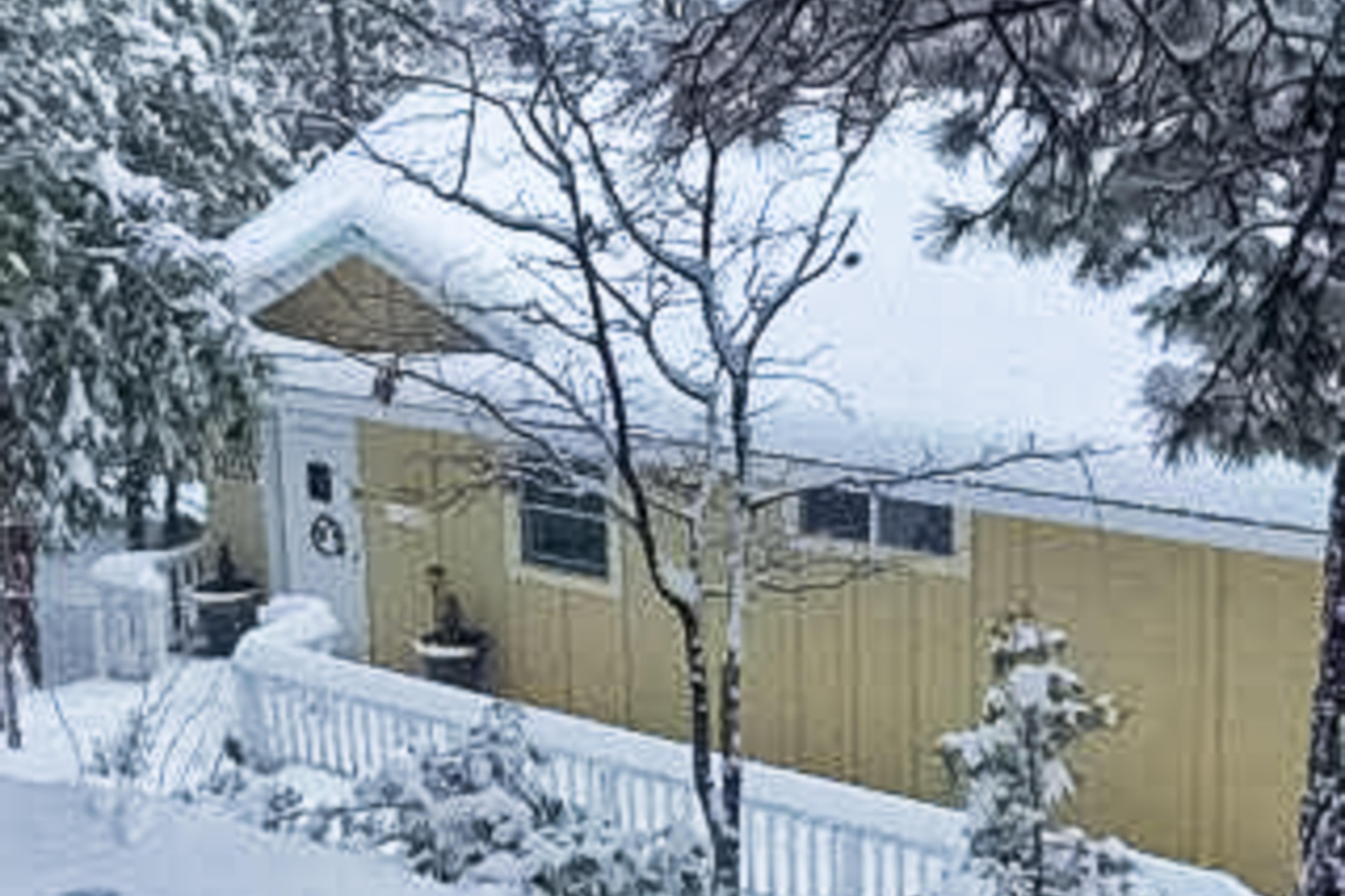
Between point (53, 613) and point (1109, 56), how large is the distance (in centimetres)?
1001

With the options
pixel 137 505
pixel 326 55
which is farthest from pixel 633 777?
pixel 326 55

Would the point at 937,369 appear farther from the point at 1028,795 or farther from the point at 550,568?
the point at 1028,795

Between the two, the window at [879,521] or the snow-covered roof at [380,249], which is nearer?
the window at [879,521]

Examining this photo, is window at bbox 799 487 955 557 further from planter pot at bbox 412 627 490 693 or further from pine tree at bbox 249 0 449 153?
pine tree at bbox 249 0 449 153

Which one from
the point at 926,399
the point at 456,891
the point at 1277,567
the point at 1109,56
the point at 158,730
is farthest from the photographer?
the point at 158,730

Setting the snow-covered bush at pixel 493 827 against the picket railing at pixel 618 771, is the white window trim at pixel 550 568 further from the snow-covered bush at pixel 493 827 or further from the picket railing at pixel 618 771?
the snow-covered bush at pixel 493 827

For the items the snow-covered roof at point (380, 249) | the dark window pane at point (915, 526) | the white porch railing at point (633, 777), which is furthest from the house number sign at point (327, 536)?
the dark window pane at point (915, 526)

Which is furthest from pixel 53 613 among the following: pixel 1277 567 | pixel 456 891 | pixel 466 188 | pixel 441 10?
pixel 456 891

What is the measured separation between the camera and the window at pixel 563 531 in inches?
475

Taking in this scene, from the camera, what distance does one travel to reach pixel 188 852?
505 centimetres

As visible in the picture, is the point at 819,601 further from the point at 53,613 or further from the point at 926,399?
the point at 53,613

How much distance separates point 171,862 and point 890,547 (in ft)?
20.5

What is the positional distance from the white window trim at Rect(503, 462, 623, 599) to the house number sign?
1662mm

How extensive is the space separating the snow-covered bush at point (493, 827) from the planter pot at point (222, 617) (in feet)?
21.1
